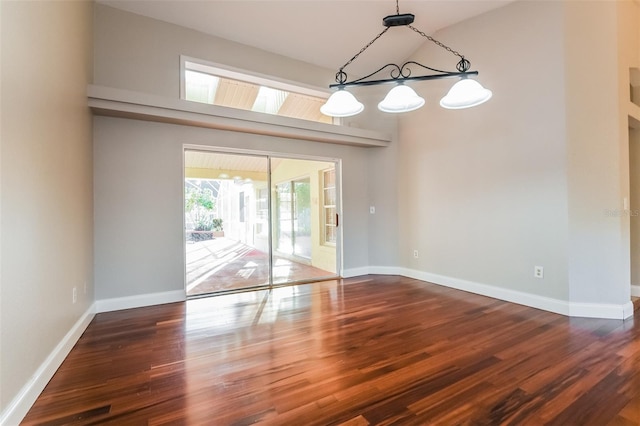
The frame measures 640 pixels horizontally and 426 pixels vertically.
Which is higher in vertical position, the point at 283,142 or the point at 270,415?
the point at 283,142

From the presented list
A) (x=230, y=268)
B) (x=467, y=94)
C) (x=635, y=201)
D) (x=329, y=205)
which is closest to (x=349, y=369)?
(x=467, y=94)

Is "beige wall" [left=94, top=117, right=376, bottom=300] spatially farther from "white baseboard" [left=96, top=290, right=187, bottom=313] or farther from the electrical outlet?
the electrical outlet

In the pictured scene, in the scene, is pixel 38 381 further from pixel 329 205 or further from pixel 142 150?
pixel 329 205

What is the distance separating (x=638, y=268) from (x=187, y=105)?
6051 millimetres

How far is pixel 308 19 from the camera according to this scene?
3.93 m

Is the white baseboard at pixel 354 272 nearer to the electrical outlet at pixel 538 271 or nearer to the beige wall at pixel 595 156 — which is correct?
the electrical outlet at pixel 538 271

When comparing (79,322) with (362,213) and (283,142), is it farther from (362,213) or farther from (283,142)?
(362,213)

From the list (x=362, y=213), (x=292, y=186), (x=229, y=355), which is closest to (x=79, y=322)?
(x=229, y=355)

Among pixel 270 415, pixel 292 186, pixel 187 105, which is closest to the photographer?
pixel 270 415

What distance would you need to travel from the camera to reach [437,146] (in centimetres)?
450

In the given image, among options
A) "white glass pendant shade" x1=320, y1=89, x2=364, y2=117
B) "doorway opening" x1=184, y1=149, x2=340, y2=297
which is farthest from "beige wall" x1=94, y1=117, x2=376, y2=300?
"white glass pendant shade" x1=320, y1=89, x2=364, y2=117

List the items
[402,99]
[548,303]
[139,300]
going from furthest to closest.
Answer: [139,300] → [548,303] → [402,99]

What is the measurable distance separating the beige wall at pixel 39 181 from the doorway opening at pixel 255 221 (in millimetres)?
1471

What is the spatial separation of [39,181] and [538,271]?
4709 mm
